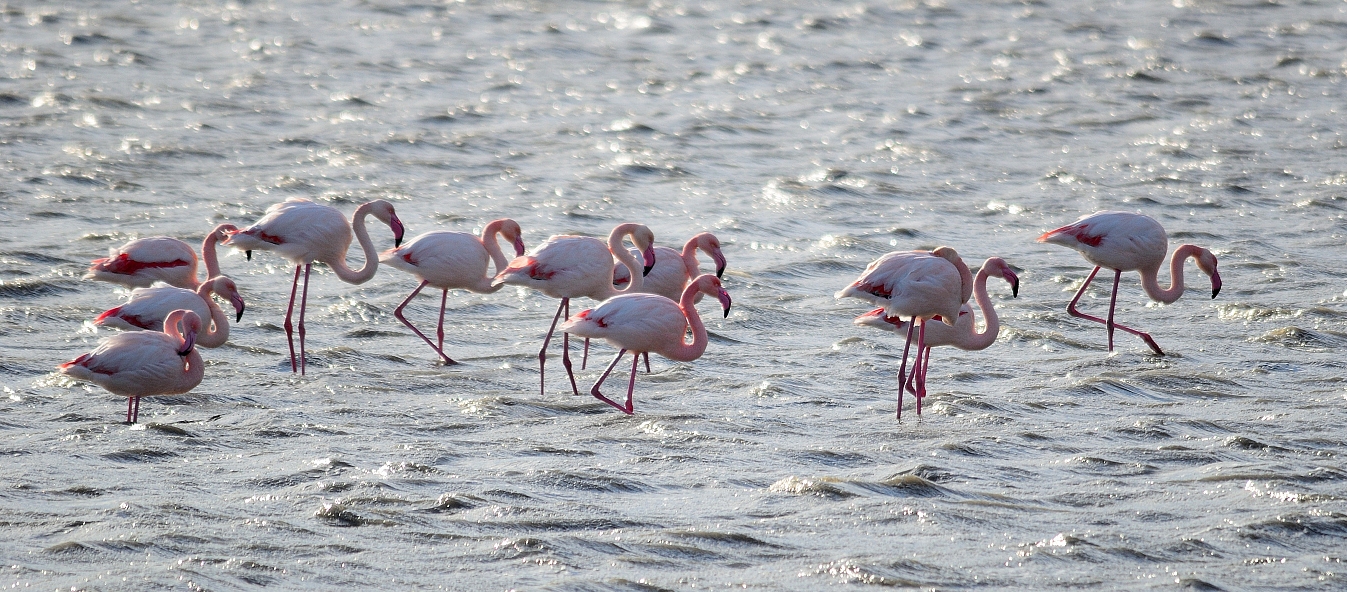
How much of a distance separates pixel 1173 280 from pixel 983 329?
1.58 m

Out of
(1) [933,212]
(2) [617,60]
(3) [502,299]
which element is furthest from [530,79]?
(3) [502,299]

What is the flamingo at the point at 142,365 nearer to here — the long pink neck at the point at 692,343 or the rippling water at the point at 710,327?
the rippling water at the point at 710,327

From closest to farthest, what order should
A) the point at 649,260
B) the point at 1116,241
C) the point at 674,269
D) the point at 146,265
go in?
the point at 649,260 → the point at 146,265 → the point at 674,269 → the point at 1116,241

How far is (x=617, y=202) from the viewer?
1098cm

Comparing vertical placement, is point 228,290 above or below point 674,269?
below

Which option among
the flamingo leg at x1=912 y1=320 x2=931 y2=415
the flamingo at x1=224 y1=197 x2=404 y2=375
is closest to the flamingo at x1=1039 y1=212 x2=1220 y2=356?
the flamingo leg at x1=912 y1=320 x2=931 y2=415

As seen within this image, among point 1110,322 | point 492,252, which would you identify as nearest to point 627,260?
point 492,252

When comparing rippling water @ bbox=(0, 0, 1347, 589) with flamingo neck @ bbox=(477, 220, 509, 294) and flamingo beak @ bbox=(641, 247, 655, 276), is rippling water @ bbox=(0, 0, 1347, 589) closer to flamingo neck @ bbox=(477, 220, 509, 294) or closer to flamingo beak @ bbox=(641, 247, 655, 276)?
flamingo neck @ bbox=(477, 220, 509, 294)

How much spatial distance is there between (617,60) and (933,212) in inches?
266

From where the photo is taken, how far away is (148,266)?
7.38 meters

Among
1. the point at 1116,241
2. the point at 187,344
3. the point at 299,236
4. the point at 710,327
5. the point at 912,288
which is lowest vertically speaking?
the point at 710,327

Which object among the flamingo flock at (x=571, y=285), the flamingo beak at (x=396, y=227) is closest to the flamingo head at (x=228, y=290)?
the flamingo flock at (x=571, y=285)

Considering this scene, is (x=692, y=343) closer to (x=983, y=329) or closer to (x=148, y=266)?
(x=983, y=329)

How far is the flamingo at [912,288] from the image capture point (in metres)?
6.57
